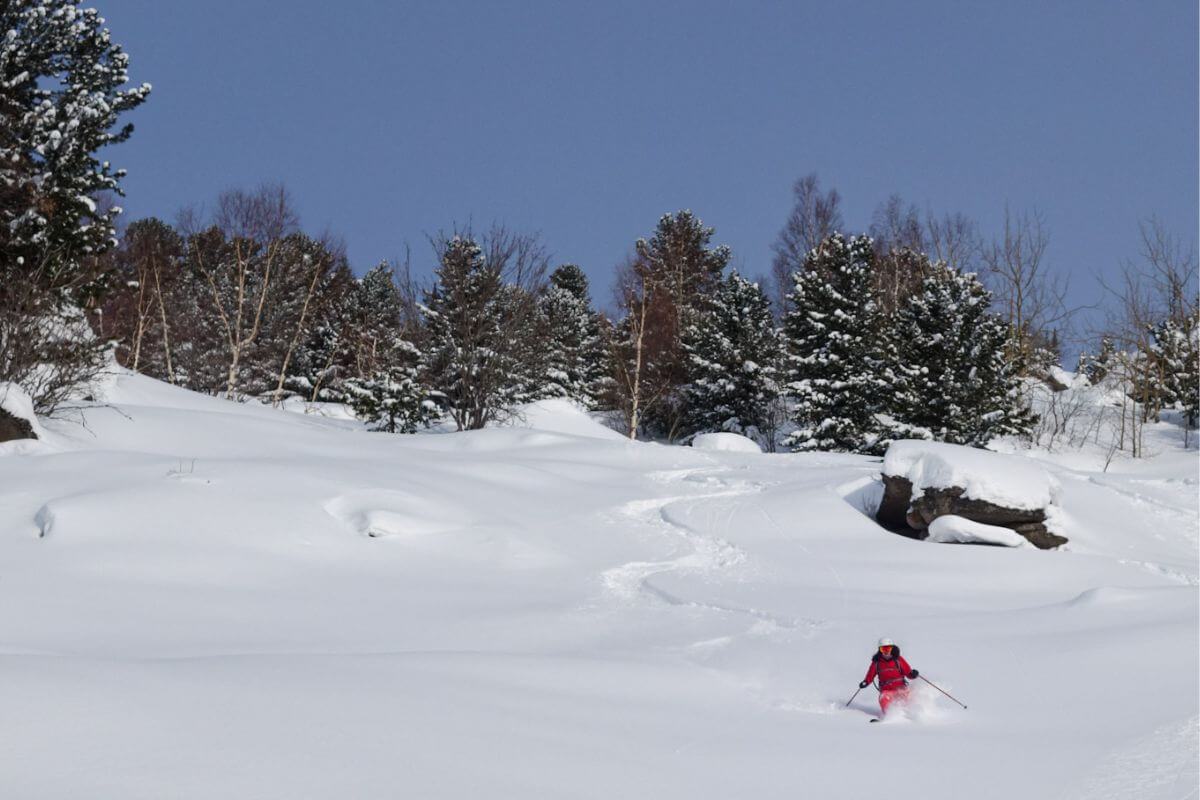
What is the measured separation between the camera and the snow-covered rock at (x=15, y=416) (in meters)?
12.1

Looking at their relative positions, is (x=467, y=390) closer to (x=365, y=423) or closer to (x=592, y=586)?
(x=365, y=423)

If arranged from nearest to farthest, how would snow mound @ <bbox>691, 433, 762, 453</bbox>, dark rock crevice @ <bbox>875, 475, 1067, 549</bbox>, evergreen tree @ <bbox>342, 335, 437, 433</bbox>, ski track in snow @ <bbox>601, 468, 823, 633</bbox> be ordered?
ski track in snow @ <bbox>601, 468, 823, 633</bbox>, dark rock crevice @ <bbox>875, 475, 1067, 549</bbox>, snow mound @ <bbox>691, 433, 762, 453</bbox>, evergreen tree @ <bbox>342, 335, 437, 433</bbox>

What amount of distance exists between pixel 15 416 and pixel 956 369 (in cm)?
2145

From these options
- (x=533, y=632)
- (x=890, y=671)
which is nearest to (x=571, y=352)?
(x=533, y=632)

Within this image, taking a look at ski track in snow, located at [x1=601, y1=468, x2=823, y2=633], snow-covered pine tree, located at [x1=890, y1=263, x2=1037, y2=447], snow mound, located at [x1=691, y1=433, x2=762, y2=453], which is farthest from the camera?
snow-covered pine tree, located at [x1=890, y1=263, x2=1037, y2=447]

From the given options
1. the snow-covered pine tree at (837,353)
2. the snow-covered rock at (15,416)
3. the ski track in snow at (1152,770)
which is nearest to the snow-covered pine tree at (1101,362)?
the snow-covered pine tree at (837,353)

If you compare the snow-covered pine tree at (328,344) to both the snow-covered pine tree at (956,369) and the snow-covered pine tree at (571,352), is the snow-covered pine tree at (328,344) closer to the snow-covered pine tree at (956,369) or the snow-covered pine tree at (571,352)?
the snow-covered pine tree at (571,352)

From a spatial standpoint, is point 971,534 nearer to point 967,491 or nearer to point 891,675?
point 967,491

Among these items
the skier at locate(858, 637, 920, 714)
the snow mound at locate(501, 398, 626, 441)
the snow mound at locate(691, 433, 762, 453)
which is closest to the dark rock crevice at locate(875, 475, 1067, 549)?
the skier at locate(858, 637, 920, 714)

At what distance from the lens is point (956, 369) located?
918 inches

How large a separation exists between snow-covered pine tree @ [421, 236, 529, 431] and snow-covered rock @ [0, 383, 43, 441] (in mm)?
12082

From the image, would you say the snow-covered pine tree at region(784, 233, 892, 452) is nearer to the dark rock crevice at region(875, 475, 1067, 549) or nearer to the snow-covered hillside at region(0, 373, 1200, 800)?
the snow-covered hillside at region(0, 373, 1200, 800)

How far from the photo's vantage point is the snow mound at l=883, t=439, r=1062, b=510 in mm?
12898

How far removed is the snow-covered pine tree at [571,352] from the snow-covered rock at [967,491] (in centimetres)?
2198
